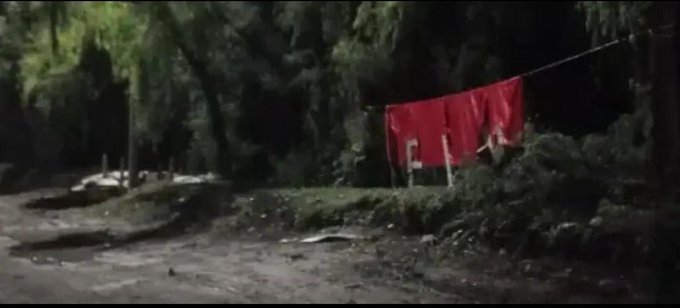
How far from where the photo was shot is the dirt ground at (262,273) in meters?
8.37

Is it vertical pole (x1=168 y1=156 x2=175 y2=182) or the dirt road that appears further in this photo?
vertical pole (x1=168 y1=156 x2=175 y2=182)

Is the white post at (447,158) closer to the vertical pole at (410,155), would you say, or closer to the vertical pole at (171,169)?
the vertical pole at (410,155)

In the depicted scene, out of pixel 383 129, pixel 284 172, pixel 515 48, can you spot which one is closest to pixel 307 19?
pixel 515 48

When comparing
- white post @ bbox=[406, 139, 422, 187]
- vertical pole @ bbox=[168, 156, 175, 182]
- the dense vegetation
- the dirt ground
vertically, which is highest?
the dense vegetation

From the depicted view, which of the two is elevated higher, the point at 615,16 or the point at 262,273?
the point at 615,16

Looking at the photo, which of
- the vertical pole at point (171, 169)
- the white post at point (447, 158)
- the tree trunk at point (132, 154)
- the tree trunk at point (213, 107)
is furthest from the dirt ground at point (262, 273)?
the vertical pole at point (171, 169)

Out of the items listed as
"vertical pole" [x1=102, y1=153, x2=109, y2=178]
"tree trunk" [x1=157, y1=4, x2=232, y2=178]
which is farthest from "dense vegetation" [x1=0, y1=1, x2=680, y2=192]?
"vertical pole" [x1=102, y1=153, x2=109, y2=178]

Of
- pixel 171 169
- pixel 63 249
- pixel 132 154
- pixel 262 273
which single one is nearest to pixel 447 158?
pixel 262 273

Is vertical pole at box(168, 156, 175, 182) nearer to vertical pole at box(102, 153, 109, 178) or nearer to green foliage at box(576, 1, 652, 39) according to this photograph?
vertical pole at box(102, 153, 109, 178)

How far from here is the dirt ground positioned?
27.5ft

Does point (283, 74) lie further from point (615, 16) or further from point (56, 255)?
point (615, 16)

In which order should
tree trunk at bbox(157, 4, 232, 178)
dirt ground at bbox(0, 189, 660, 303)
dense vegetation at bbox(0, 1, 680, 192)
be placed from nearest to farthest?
dirt ground at bbox(0, 189, 660, 303) → dense vegetation at bbox(0, 1, 680, 192) → tree trunk at bbox(157, 4, 232, 178)

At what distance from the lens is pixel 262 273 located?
9805 mm

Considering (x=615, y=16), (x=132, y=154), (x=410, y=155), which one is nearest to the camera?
(x=615, y=16)
